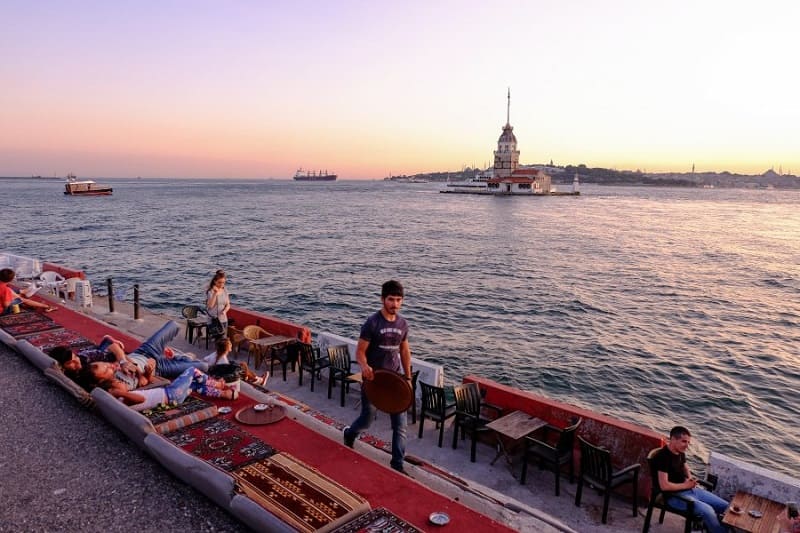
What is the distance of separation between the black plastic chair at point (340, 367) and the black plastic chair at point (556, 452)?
3615 millimetres

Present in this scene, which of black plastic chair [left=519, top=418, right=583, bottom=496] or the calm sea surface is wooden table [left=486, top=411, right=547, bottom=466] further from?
the calm sea surface

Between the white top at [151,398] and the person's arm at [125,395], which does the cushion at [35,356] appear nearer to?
the person's arm at [125,395]

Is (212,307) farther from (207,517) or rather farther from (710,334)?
(710,334)

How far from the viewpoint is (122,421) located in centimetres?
641

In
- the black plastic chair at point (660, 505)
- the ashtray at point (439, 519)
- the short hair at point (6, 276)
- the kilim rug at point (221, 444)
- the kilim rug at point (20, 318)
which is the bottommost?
the black plastic chair at point (660, 505)

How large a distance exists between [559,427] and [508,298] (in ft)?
66.3

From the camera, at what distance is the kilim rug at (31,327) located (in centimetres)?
1029

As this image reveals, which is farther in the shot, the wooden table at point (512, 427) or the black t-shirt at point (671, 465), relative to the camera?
the wooden table at point (512, 427)

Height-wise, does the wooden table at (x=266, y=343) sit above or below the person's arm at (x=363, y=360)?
below

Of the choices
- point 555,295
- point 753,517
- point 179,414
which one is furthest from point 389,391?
point 555,295

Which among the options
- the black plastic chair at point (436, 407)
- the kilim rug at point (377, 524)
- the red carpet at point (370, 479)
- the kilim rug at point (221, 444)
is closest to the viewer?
the kilim rug at point (377, 524)

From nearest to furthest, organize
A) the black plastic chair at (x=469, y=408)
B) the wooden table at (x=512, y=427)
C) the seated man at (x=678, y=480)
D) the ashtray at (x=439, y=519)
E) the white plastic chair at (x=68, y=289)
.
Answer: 1. the ashtray at (x=439, y=519)
2. the seated man at (x=678, y=480)
3. the wooden table at (x=512, y=427)
4. the black plastic chair at (x=469, y=408)
5. the white plastic chair at (x=68, y=289)

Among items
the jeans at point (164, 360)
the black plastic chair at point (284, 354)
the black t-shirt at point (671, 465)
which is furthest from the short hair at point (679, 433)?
the black plastic chair at point (284, 354)

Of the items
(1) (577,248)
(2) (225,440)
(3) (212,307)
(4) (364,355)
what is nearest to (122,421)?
(2) (225,440)
